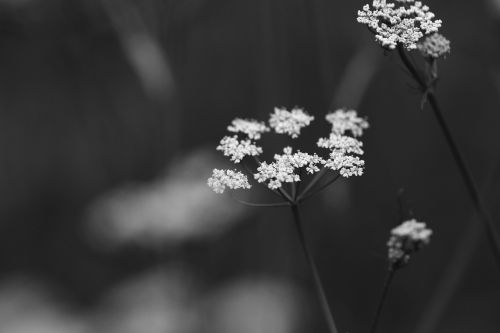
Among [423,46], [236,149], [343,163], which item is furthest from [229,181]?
[423,46]

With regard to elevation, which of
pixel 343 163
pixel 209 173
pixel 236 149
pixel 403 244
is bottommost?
pixel 403 244

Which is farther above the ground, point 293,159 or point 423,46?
point 423,46

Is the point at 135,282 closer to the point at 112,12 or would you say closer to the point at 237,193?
the point at 237,193

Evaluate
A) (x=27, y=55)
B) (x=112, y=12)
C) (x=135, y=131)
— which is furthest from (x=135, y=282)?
(x=27, y=55)

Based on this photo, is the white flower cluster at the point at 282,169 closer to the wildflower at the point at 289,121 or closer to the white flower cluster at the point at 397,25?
the wildflower at the point at 289,121

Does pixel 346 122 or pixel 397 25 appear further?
pixel 346 122

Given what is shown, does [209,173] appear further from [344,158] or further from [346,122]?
[344,158]
